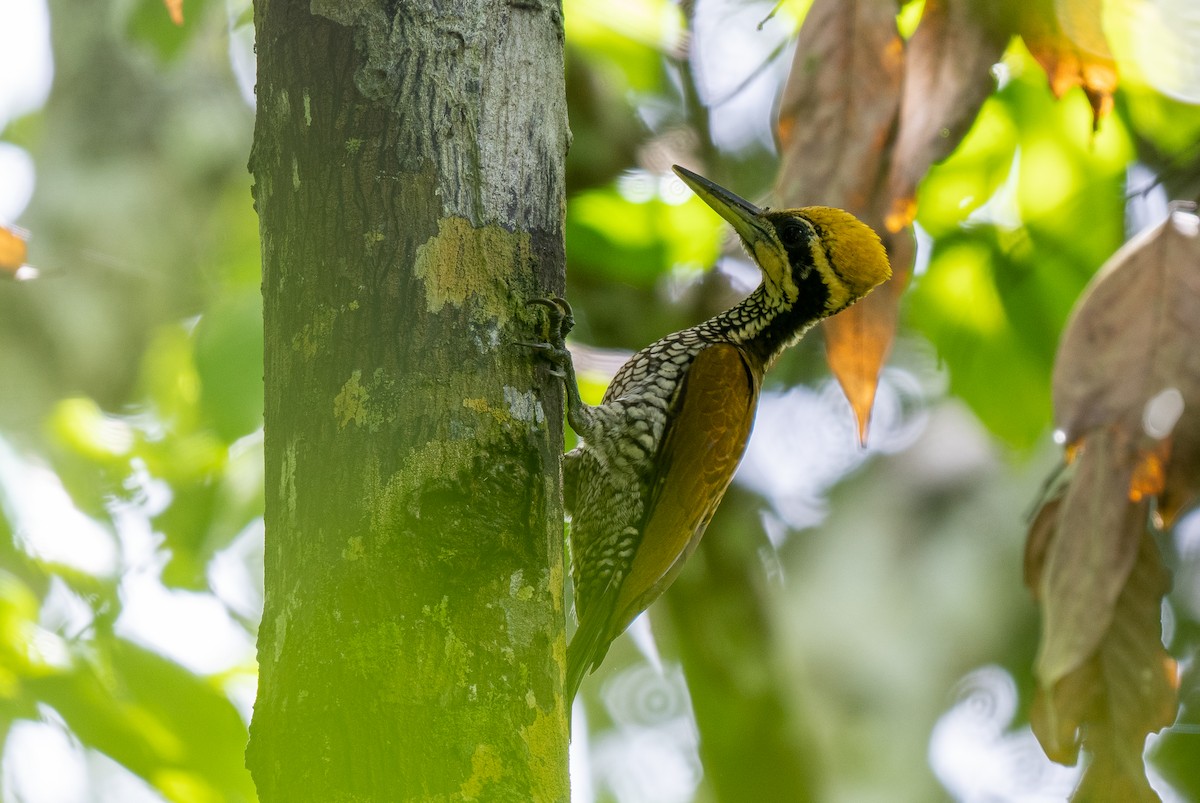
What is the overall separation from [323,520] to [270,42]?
0.78 m

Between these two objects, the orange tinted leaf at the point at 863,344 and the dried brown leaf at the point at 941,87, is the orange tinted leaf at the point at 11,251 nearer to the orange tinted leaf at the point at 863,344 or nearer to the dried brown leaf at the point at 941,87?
the orange tinted leaf at the point at 863,344

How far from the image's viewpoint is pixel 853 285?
3.37 meters

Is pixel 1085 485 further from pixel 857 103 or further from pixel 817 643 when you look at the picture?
pixel 817 643

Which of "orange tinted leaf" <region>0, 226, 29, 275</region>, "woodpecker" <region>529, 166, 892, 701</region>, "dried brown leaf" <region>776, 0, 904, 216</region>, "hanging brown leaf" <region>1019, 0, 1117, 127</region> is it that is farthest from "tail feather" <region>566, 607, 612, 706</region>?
"hanging brown leaf" <region>1019, 0, 1117, 127</region>

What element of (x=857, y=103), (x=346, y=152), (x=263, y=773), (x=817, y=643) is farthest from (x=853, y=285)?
(x=817, y=643)

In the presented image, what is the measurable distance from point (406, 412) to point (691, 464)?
1475 mm

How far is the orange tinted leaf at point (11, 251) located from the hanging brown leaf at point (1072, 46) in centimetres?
203

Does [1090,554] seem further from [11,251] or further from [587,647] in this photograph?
[11,251]

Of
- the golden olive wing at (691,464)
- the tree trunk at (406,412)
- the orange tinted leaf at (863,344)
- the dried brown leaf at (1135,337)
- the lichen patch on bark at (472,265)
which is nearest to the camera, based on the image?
the tree trunk at (406,412)

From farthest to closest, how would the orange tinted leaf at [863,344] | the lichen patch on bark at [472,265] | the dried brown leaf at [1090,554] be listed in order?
the orange tinted leaf at [863,344] → the dried brown leaf at [1090,554] → the lichen patch on bark at [472,265]

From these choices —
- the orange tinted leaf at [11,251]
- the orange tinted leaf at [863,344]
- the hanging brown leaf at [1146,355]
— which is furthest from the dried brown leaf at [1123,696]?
the orange tinted leaf at [11,251]

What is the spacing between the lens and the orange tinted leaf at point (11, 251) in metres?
2.31

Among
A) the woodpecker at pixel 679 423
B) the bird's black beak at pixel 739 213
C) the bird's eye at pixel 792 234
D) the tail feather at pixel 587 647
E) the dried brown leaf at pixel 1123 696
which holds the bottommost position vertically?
the dried brown leaf at pixel 1123 696

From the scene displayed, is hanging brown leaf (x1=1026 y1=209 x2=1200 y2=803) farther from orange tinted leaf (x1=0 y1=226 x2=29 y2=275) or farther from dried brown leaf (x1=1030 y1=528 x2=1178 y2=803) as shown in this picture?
orange tinted leaf (x1=0 y1=226 x2=29 y2=275)
